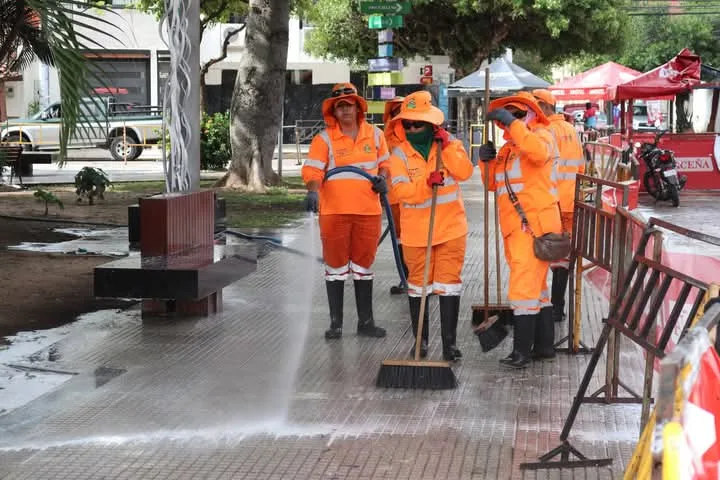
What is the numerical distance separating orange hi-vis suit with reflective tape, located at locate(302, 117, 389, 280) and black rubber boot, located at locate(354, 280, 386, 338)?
0.11 m

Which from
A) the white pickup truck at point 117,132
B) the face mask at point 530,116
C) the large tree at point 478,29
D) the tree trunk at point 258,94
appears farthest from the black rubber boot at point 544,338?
the large tree at point 478,29

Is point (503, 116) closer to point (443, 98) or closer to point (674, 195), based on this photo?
point (674, 195)

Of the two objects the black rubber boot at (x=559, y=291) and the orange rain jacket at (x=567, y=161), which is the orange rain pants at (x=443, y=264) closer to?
the black rubber boot at (x=559, y=291)

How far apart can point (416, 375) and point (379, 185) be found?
5.51 ft

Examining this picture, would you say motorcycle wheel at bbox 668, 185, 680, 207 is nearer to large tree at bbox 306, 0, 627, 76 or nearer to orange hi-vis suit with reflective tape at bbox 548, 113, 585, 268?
orange hi-vis suit with reflective tape at bbox 548, 113, 585, 268

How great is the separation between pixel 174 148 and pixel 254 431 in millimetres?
4783

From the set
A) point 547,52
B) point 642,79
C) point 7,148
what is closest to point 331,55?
point 547,52

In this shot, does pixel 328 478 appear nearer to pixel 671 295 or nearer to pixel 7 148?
pixel 671 295

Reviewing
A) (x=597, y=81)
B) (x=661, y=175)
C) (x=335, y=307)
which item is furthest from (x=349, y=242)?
(x=597, y=81)

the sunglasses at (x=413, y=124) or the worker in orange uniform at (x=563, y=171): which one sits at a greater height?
the sunglasses at (x=413, y=124)

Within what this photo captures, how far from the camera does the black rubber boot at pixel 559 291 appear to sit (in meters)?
8.94

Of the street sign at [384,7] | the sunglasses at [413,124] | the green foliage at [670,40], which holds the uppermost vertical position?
the green foliage at [670,40]

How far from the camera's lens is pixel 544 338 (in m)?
7.86

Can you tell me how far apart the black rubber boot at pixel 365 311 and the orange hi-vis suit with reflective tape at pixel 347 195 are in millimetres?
115
